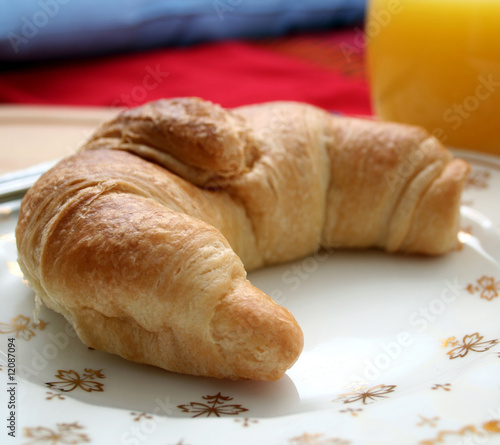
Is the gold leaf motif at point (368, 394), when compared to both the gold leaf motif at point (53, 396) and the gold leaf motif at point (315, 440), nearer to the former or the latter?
the gold leaf motif at point (315, 440)

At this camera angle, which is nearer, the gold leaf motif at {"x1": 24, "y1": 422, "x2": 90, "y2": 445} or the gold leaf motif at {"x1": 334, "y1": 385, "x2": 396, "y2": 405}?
the gold leaf motif at {"x1": 24, "y1": 422, "x2": 90, "y2": 445}

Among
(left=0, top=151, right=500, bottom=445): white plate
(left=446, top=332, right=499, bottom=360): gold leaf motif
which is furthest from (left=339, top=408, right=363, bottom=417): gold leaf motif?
(left=446, top=332, right=499, bottom=360): gold leaf motif

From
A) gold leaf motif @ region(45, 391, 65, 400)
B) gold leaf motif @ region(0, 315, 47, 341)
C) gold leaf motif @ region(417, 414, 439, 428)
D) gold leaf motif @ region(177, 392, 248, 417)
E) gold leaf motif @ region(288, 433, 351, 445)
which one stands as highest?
gold leaf motif @ region(417, 414, 439, 428)

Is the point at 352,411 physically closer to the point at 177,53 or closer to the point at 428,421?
the point at 428,421

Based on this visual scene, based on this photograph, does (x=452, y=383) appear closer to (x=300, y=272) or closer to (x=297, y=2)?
(x=300, y=272)

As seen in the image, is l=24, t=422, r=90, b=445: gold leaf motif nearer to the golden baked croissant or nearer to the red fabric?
the golden baked croissant

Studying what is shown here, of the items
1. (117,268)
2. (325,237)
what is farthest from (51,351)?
(325,237)

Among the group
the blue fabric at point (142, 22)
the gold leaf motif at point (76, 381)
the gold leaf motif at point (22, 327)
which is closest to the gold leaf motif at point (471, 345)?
the gold leaf motif at point (76, 381)
